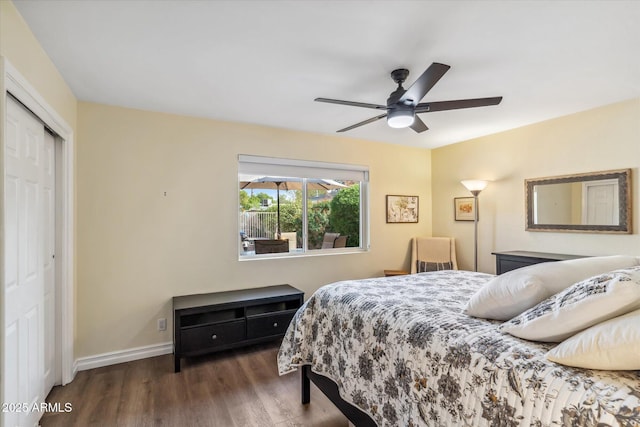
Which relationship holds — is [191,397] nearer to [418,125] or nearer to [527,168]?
[418,125]

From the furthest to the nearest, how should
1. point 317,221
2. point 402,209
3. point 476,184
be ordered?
point 402,209, point 317,221, point 476,184

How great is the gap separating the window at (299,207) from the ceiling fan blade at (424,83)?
77.5 inches

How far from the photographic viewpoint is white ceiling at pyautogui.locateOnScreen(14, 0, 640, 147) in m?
1.66

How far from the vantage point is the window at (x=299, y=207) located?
12.3ft

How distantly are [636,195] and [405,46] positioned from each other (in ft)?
8.63

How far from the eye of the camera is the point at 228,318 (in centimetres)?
312

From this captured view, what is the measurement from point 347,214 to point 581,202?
2568 millimetres

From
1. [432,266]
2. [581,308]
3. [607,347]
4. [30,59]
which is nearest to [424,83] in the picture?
[581,308]

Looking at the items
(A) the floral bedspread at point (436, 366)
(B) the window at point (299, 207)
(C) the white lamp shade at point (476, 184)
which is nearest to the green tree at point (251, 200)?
(B) the window at point (299, 207)

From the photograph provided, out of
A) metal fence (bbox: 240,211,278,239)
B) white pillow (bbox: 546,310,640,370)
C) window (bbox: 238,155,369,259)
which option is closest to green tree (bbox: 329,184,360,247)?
window (bbox: 238,155,369,259)

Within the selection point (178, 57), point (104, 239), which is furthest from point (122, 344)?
point (178, 57)

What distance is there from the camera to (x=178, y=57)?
2127 mm

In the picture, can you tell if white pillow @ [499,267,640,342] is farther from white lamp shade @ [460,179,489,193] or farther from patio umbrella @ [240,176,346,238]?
patio umbrella @ [240,176,346,238]

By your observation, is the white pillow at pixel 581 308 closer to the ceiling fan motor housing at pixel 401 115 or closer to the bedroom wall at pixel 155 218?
the ceiling fan motor housing at pixel 401 115
